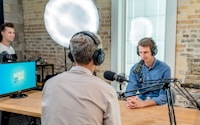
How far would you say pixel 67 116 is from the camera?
1.17 meters

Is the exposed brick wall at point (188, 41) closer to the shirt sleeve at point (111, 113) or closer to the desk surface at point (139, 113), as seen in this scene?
the desk surface at point (139, 113)

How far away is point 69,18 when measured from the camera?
9.50 feet

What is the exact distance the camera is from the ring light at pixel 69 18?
2.70 meters

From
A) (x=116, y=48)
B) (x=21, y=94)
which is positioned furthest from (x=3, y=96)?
(x=116, y=48)

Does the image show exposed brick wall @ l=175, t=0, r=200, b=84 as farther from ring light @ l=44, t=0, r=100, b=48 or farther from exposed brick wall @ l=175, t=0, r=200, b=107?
ring light @ l=44, t=0, r=100, b=48

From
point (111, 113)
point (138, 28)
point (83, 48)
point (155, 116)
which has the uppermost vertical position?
point (138, 28)

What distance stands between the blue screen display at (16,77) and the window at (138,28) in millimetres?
1488

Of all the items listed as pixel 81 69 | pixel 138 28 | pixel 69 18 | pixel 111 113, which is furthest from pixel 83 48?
pixel 138 28

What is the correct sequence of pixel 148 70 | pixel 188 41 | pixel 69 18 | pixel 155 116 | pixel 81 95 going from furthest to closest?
pixel 188 41 → pixel 69 18 → pixel 148 70 → pixel 155 116 → pixel 81 95

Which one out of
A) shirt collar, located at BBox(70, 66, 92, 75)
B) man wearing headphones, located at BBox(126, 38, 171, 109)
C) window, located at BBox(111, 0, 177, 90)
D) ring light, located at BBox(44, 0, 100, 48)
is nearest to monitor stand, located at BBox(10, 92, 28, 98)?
ring light, located at BBox(44, 0, 100, 48)

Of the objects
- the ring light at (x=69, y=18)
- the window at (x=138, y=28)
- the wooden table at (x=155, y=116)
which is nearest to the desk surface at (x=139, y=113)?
the wooden table at (x=155, y=116)

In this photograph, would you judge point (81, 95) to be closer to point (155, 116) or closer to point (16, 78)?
point (155, 116)

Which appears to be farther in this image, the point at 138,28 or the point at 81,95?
the point at 138,28

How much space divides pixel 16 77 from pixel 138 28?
2.03 m
